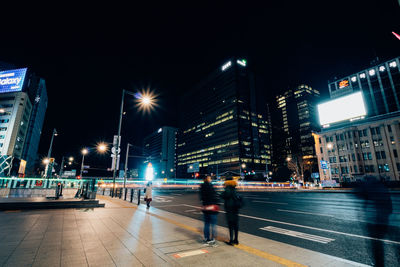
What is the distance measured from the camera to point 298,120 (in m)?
146

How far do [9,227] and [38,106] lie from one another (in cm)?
12700

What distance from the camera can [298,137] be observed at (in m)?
143

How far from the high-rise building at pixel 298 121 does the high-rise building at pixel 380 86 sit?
148 feet

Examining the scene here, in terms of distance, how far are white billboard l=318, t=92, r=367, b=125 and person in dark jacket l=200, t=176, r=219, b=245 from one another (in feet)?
130

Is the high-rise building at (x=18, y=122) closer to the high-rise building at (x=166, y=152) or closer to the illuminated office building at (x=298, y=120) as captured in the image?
the high-rise building at (x=166, y=152)

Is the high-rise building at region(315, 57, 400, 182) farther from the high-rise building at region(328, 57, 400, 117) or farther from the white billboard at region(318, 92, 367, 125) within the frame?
the white billboard at region(318, 92, 367, 125)

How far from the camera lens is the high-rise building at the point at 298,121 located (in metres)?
137

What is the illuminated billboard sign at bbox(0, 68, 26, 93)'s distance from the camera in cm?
2359

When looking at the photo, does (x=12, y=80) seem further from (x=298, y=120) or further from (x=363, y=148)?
(x=298, y=120)

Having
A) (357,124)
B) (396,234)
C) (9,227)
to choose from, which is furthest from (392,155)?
(9,227)

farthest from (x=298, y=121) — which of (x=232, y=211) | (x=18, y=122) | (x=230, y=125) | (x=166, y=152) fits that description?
(x=18, y=122)

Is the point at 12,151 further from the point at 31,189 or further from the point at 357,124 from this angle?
the point at 357,124

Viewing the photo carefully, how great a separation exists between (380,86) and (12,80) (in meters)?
127

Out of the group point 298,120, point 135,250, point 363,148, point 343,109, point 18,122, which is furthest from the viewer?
point 298,120
